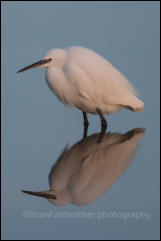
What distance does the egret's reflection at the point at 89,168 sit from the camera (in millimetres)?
5008

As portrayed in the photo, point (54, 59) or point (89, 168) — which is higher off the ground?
point (54, 59)

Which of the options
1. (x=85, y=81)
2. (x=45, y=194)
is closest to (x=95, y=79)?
(x=85, y=81)

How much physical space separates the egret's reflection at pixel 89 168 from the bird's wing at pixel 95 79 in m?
0.54

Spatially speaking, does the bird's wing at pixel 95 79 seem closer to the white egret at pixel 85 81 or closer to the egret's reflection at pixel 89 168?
the white egret at pixel 85 81

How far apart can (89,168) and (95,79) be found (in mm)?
1820

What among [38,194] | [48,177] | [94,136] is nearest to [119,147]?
[94,136]

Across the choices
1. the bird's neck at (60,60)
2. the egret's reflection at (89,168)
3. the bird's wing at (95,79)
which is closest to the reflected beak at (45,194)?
the egret's reflection at (89,168)

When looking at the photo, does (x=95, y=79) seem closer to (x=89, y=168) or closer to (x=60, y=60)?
(x=60, y=60)

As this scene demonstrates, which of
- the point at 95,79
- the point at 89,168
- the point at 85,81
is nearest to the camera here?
the point at 89,168

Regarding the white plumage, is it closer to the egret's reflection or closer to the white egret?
the white egret

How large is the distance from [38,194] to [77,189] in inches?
12.1

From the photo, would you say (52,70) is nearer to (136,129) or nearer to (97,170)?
(136,129)

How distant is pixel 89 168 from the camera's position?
561 centimetres

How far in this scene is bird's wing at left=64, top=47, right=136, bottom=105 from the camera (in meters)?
7.07
